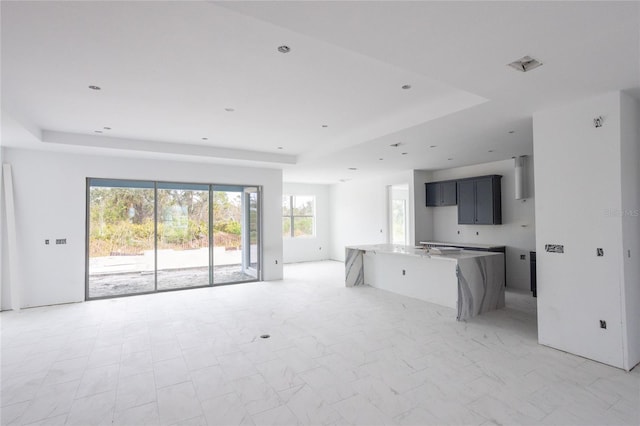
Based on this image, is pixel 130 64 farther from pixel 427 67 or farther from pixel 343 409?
pixel 343 409

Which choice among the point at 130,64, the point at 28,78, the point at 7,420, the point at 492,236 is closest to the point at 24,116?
the point at 28,78

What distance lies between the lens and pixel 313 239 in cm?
1130

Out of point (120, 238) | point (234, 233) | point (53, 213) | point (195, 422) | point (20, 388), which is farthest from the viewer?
point (234, 233)

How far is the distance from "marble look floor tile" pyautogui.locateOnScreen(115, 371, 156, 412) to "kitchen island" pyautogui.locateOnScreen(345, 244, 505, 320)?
3.92 metres

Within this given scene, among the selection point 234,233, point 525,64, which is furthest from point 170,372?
point 234,233

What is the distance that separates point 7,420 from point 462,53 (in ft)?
14.5

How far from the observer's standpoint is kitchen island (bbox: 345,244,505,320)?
4.86m

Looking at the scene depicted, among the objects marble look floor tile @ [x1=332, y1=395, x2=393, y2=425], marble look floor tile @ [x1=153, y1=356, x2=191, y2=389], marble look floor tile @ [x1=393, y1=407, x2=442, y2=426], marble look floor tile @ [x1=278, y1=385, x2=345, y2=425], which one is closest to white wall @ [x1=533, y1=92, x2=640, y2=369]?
marble look floor tile @ [x1=393, y1=407, x2=442, y2=426]

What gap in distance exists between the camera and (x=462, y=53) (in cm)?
252

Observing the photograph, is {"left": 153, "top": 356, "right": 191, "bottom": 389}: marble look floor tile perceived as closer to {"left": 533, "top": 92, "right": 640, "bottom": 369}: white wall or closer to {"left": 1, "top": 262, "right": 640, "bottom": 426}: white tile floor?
{"left": 1, "top": 262, "right": 640, "bottom": 426}: white tile floor

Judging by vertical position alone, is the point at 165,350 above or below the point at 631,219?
below

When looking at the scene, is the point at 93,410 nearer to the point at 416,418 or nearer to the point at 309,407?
the point at 309,407

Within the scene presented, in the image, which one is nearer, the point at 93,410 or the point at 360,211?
the point at 93,410

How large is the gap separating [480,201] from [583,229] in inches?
154
